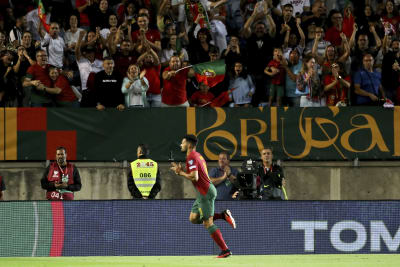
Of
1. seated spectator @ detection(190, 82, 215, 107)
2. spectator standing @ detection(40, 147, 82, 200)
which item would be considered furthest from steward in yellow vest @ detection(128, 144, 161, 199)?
seated spectator @ detection(190, 82, 215, 107)

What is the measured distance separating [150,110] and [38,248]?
4727mm

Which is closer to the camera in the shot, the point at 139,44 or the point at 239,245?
the point at 239,245

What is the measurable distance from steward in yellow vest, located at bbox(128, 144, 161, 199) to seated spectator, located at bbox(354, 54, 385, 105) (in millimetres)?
5250

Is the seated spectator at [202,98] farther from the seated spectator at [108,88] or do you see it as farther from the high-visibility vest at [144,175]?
the high-visibility vest at [144,175]

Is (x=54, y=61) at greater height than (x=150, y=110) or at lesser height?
greater

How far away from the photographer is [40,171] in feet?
57.0

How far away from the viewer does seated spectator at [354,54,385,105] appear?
17531mm

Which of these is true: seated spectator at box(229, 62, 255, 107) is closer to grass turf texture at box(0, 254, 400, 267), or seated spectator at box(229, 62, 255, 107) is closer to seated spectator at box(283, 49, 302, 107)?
seated spectator at box(283, 49, 302, 107)

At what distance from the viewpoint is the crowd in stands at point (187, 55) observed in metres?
17.2

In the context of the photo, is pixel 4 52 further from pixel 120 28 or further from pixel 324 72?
pixel 324 72

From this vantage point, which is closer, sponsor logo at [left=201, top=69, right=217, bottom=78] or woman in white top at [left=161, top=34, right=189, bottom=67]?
sponsor logo at [left=201, top=69, right=217, bottom=78]

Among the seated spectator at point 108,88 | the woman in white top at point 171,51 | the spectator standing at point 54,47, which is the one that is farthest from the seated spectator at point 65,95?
the woman in white top at point 171,51

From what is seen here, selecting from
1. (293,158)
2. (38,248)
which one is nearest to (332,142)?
(293,158)

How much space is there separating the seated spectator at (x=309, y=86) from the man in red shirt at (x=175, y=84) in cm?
236
